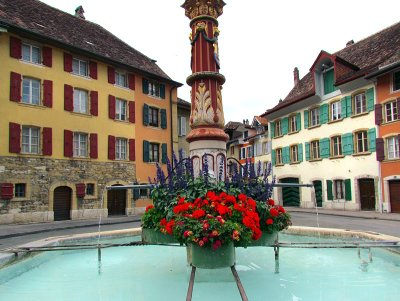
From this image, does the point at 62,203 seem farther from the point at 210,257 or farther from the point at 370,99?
the point at 370,99

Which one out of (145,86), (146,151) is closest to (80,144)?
(146,151)

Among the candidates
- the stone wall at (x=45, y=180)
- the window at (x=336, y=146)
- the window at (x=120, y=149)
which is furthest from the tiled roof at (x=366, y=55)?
the stone wall at (x=45, y=180)

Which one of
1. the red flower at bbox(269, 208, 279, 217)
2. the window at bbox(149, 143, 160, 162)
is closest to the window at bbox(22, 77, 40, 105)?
the window at bbox(149, 143, 160, 162)

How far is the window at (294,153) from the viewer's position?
3164cm

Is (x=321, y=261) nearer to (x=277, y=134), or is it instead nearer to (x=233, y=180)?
(x=233, y=180)

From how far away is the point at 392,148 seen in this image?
901 inches

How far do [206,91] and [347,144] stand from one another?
21.8m

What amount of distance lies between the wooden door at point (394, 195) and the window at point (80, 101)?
20057 mm

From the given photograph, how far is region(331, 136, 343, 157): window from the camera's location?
27.3 metres

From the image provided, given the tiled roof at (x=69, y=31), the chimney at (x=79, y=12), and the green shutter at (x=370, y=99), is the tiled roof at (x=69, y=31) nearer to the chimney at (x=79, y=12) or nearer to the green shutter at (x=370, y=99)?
the chimney at (x=79, y=12)

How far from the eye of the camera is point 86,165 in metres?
23.2

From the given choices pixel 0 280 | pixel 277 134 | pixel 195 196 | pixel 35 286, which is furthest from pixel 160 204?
pixel 277 134

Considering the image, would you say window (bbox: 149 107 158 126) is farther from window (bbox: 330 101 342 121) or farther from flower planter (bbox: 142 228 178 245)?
flower planter (bbox: 142 228 178 245)

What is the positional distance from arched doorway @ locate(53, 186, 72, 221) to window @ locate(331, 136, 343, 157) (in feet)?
62.6
